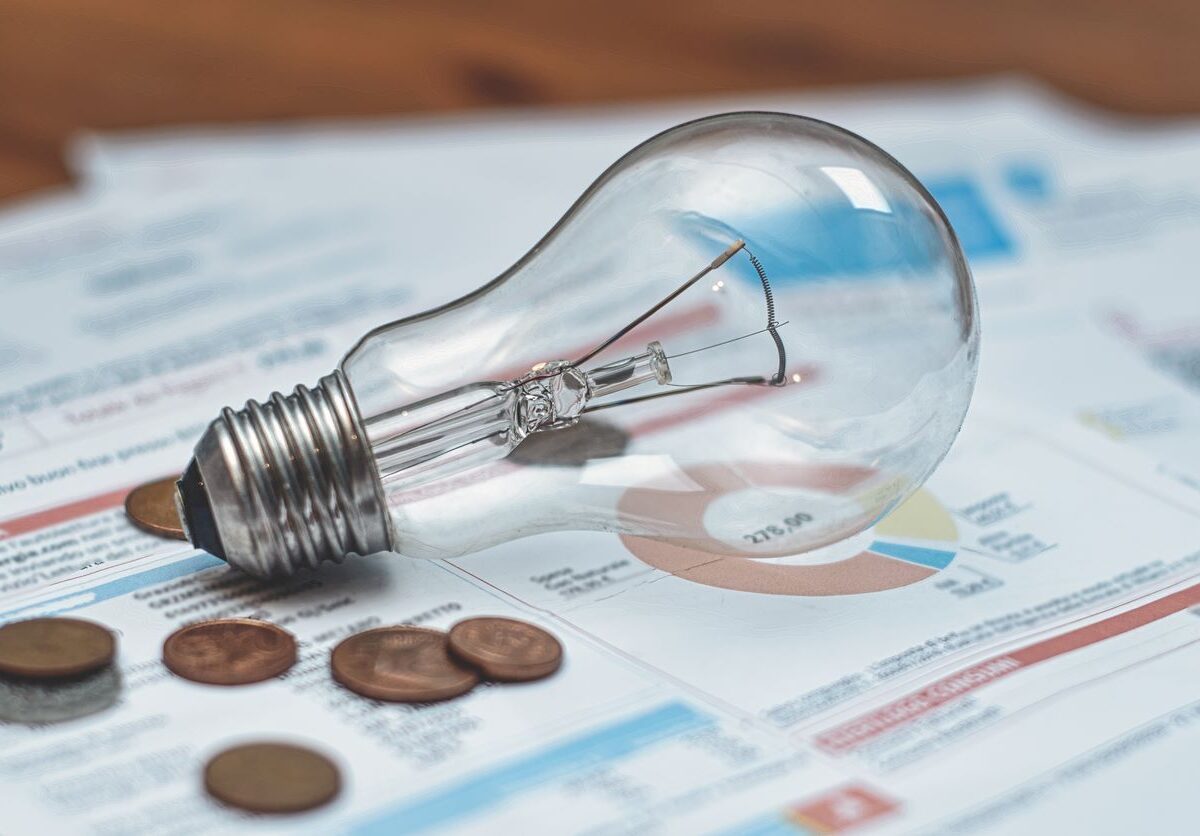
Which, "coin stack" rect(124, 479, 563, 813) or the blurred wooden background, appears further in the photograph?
the blurred wooden background

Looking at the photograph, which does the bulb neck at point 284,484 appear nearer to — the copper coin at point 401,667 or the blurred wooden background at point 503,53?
the copper coin at point 401,667

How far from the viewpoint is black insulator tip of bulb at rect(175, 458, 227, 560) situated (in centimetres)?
53

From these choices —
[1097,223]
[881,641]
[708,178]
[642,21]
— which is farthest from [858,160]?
[642,21]

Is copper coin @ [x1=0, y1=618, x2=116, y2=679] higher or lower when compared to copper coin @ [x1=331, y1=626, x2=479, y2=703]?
higher

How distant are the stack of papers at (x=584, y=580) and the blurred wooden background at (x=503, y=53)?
6 cm

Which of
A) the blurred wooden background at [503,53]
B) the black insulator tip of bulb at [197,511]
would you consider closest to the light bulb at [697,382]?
the black insulator tip of bulb at [197,511]

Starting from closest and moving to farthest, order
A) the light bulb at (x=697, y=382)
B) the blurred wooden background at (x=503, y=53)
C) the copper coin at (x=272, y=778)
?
the copper coin at (x=272, y=778) < the light bulb at (x=697, y=382) < the blurred wooden background at (x=503, y=53)

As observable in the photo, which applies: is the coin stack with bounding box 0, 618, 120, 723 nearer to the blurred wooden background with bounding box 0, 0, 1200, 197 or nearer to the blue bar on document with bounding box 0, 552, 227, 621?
the blue bar on document with bounding box 0, 552, 227, 621

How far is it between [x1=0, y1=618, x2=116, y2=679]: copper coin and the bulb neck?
0.05 meters

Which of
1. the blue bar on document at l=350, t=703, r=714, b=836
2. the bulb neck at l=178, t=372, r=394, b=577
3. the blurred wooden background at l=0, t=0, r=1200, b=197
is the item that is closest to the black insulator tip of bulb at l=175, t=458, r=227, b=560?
the bulb neck at l=178, t=372, r=394, b=577

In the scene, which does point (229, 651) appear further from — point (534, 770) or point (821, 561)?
point (821, 561)

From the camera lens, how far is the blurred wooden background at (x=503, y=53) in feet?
3.30

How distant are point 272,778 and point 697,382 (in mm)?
238

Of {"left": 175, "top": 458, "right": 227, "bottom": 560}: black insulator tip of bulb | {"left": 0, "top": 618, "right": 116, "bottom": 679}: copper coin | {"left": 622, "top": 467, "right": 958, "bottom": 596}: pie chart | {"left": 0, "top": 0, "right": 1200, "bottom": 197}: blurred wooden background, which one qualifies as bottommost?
{"left": 0, "top": 618, "right": 116, "bottom": 679}: copper coin
